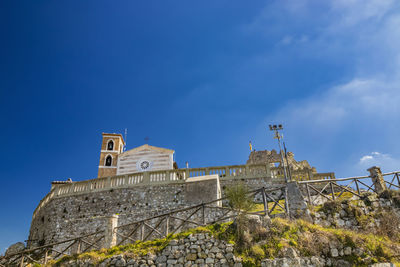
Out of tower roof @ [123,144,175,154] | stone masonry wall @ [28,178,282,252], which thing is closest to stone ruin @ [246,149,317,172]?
tower roof @ [123,144,175,154]

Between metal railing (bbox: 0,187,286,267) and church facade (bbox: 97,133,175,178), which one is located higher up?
church facade (bbox: 97,133,175,178)

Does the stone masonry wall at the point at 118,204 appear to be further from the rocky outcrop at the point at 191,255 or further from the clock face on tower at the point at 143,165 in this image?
the clock face on tower at the point at 143,165

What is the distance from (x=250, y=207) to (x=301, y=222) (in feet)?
6.13

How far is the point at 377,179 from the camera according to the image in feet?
45.2

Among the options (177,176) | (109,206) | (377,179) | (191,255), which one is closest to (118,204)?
(109,206)

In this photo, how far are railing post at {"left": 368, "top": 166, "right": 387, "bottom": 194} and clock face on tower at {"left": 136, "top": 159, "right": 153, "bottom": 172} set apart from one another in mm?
18809

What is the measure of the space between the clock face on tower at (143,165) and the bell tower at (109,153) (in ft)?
26.8

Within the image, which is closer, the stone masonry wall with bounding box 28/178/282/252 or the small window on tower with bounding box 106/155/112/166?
the stone masonry wall with bounding box 28/178/282/252

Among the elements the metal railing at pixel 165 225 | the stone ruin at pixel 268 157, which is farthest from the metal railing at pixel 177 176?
the stone ruin at pixel 268 157

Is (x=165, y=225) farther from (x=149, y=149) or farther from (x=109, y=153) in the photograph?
(x=109, y=153)

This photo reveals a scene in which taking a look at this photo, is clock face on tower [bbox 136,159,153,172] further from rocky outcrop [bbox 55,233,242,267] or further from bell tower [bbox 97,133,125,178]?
rocky outcrop [bbox 55,233,242,267]

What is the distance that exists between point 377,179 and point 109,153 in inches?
1186

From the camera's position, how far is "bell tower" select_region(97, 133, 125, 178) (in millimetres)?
35000

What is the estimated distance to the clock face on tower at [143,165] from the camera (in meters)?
27.3
